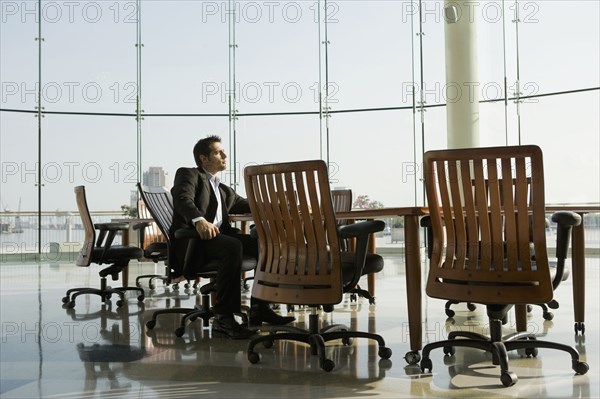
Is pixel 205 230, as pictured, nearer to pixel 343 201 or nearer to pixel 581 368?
pixel 581 368

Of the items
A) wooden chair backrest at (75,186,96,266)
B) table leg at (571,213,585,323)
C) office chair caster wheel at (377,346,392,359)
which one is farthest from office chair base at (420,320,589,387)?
wooden chair backrest at (75,186,96,266)

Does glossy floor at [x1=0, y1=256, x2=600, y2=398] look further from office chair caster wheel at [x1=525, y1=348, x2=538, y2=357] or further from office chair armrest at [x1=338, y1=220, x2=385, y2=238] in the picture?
office chair armrest at [x1=338, y1=220, x2=385, y2=238]

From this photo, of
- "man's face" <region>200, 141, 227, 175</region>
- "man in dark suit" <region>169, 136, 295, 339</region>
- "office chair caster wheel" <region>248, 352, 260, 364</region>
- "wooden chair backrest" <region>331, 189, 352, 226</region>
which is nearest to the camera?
"office chair caster wheel" <region>248, 352, 260, 364</region>

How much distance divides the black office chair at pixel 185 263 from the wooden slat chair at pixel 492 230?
4.87 ft

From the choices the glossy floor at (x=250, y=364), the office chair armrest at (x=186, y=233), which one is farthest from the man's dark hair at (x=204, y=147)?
the glossy floor at (x=250, y=364)

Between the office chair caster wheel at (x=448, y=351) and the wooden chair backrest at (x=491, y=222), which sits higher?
the wooden chair backrest at (x=491, y=222)

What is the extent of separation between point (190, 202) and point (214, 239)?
10.8 inches

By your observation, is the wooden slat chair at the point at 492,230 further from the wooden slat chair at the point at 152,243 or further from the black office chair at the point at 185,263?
the wooden slat chair at the point at 152,243

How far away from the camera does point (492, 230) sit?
2.73 m

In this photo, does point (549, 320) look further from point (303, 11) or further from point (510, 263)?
point (303, 11)

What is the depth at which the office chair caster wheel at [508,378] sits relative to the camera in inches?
105

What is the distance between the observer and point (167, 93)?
36.7 ft

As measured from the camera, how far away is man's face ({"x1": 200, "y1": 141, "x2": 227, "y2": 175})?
429 centimetres

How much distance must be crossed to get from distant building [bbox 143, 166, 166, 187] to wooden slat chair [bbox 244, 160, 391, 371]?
800cm
